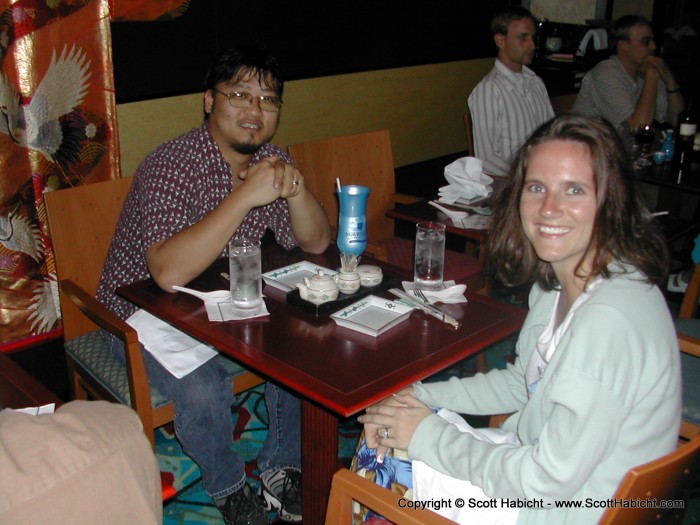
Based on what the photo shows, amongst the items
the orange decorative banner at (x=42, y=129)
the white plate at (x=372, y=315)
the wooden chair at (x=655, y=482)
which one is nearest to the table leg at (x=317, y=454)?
the white plate at (x=372, y=315)

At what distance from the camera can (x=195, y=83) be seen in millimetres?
3299

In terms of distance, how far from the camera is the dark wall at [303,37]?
10.1 feet

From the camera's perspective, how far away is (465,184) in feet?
9.10

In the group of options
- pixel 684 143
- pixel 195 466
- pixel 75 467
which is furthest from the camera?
pixel 684 143

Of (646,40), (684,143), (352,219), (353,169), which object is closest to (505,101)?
(684,143)

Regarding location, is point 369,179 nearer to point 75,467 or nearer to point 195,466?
point 195,466

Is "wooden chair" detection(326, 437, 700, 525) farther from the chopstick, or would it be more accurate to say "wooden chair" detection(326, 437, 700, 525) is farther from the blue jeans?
the blue jeans

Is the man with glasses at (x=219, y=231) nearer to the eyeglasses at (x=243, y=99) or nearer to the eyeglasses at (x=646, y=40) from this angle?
the eyeglasses at (x=243, y=99)

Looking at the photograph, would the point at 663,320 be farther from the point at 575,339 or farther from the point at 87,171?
the point at 87,171

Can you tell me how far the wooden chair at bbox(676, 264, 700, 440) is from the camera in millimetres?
1709

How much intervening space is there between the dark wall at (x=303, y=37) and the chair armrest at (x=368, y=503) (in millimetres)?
2326

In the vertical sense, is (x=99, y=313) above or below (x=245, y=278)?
below

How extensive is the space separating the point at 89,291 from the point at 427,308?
1.17m

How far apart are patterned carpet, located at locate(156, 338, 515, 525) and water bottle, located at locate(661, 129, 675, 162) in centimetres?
149
